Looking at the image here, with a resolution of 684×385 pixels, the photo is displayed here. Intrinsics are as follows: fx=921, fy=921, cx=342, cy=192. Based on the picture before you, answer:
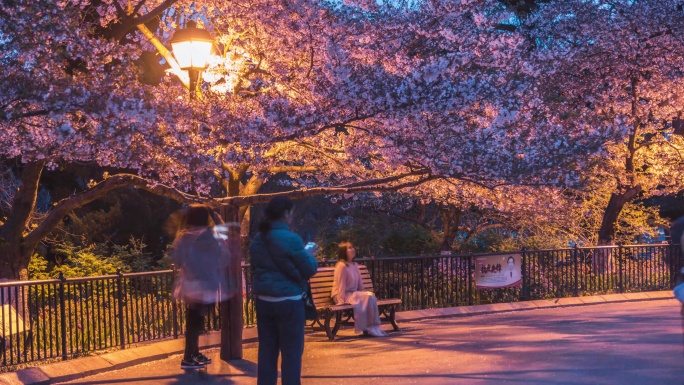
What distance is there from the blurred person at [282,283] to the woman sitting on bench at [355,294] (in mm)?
6313

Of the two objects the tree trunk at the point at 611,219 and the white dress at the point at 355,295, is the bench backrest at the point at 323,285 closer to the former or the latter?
the white dress at the point at 355,295

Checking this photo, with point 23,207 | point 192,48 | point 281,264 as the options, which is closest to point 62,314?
point 192,48

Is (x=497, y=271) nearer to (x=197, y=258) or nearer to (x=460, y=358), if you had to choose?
(x=460, y=358)

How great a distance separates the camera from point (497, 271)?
1942 cm

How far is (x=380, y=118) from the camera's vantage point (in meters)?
13.4

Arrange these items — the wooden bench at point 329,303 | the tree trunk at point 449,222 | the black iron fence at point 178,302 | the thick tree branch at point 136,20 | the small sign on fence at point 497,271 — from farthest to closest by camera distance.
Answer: the tree trunk at point 449,222 → the small sign on fence at point 497,271 → the thick tree branch at point 136,20 → the wooden bench at point 329,303 → the black iron fence at point 178,302

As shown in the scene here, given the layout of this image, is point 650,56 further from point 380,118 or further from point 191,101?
point 191,101

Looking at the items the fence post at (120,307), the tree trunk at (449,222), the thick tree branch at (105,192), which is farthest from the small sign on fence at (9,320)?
the tree trunk at (449,222)

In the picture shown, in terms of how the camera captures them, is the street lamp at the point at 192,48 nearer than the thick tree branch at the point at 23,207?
Yes

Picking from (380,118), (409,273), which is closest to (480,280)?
(409,273)

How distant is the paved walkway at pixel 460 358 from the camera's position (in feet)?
33.1

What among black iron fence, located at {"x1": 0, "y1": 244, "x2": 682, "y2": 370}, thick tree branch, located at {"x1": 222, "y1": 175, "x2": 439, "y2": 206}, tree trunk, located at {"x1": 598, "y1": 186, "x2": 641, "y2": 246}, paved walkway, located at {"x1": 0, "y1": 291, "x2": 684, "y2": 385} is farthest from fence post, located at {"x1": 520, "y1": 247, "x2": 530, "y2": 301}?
tree trunk, located at {"x1": 598, "y1": 186, "x2": 641, "y2": 246}

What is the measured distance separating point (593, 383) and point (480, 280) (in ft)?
32.4

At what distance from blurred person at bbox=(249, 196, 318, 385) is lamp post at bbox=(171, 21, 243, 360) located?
3629 mm
